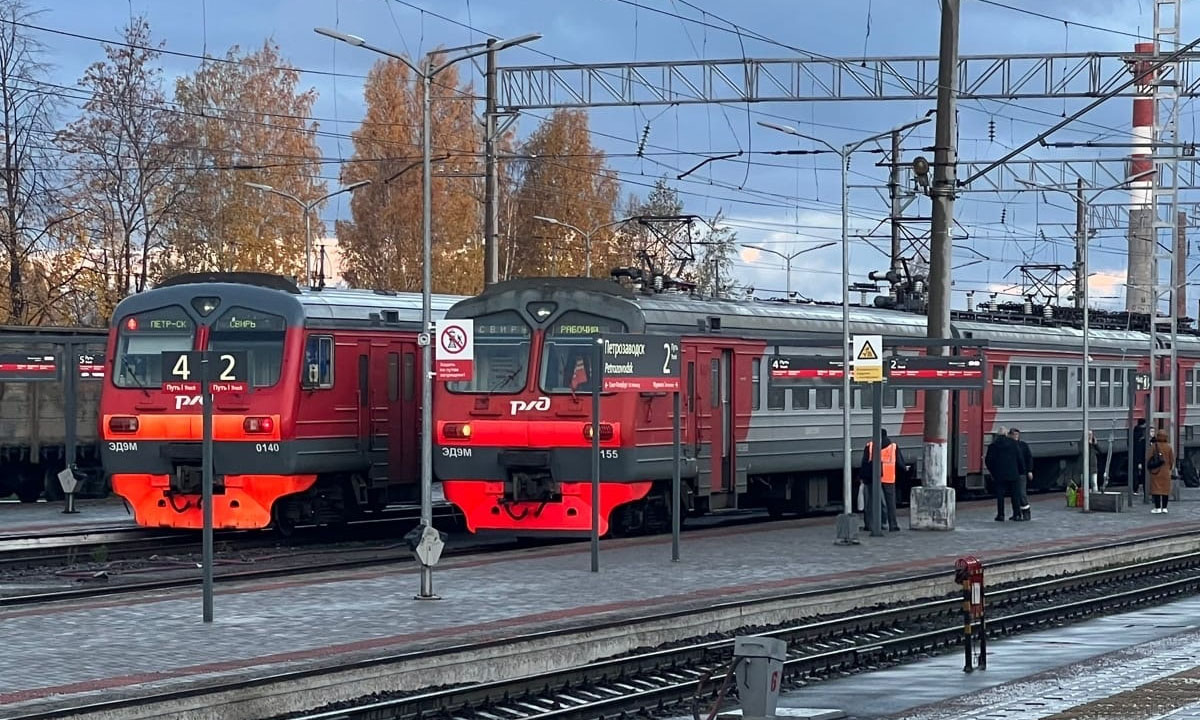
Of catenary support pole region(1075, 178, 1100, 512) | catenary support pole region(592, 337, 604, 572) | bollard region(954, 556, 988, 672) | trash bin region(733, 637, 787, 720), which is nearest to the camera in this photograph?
trash bin region(733, 637, 787, 720)

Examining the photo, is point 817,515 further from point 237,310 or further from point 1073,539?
point 237,310

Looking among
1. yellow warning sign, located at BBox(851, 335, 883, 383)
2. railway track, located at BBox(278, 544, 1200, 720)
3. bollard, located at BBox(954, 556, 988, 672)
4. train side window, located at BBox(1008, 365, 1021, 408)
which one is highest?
yellow warning sign, located at BBox(851, 335, 883, 383)

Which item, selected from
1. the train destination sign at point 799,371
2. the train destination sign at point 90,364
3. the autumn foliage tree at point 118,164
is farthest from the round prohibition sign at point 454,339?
the autumn foliage tree at point 118,164

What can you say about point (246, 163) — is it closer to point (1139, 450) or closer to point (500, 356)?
point (1139, 450)

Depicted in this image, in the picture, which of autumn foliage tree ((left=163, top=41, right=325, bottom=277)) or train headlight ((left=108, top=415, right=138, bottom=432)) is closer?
train headlight ((left=108, top=415, right=138, bottom=432))

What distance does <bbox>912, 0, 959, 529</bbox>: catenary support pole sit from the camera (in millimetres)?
29125

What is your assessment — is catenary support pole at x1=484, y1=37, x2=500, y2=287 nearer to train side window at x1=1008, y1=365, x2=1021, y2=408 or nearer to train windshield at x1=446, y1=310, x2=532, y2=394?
train windshield at x1=446, y1=310, x2=532, y2=394

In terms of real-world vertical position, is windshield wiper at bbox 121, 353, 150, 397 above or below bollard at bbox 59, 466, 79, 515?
above

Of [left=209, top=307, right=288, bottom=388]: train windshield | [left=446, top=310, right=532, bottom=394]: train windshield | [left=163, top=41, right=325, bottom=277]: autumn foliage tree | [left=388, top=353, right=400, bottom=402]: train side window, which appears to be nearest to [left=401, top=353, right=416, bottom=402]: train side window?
[left=388, top=353, right=400, bottom=402]: train side window

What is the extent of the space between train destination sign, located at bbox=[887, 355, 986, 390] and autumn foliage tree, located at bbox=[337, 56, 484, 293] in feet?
148

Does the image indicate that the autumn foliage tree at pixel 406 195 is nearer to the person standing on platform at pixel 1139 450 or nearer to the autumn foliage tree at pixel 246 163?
the autumn foliage tree at pixel 246 163

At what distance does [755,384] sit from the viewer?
1139 inches

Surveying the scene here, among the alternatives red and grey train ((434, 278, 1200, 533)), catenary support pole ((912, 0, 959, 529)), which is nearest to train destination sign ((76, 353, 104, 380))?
red and grey train ((434, 278, 1200, 533))

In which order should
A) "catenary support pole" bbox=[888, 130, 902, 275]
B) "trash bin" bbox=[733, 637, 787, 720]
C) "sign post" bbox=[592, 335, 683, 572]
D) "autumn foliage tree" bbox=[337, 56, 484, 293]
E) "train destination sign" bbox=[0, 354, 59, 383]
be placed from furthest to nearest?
"autumn foliage tree" bbox=[337, 56, 484, 293] → "catenary support pole" bbox=[888, 130, 902, 275] → "train destination sign" bbox=[0, 354, 59, 383] → "sign post" bbox=[592, 335, 683, 572] → "trash bin" bbox=[733, 637, 787, 720]
